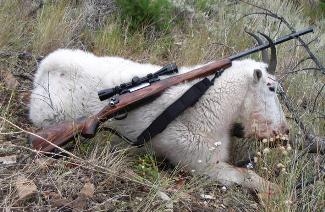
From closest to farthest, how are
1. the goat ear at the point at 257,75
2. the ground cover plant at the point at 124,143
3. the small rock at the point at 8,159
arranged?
the ground cover plant at the point at 124,143, the small rock at the point at 8,159, the goat ear at the point at 257,75

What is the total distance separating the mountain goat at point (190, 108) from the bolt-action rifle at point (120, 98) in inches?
4.2

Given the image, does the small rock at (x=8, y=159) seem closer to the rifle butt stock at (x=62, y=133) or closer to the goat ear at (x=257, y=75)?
the rifle butt stock at (x=62, y=133)

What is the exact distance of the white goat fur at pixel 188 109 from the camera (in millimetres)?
4559

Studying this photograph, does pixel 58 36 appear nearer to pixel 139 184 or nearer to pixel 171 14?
pixel 171 14

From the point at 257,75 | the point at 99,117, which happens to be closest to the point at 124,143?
the point at 99,117

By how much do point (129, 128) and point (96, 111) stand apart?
1.12 ft

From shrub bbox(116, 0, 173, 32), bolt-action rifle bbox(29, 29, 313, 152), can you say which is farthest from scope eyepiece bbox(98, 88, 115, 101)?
Result: shrub bbox(116, 0, 173, 32)

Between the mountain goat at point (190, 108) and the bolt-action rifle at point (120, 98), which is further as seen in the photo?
the mountain goat at point (190, 108)

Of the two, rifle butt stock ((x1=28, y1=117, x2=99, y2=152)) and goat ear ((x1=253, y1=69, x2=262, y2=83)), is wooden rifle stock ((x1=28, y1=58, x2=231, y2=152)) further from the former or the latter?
goat ear ((x1=253, y1=69, x2=262, y2=83))

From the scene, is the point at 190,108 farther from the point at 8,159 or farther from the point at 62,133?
the point at 8,159

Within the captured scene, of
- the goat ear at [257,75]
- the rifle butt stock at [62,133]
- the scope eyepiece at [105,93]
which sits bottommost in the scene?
the rifle butt stock at [62,133]

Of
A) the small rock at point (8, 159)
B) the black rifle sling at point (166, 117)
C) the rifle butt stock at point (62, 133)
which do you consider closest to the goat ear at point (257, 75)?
the black rifle sling at point (166, 117)

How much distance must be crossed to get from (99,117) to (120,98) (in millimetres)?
237

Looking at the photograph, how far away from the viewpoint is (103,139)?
463 cm
